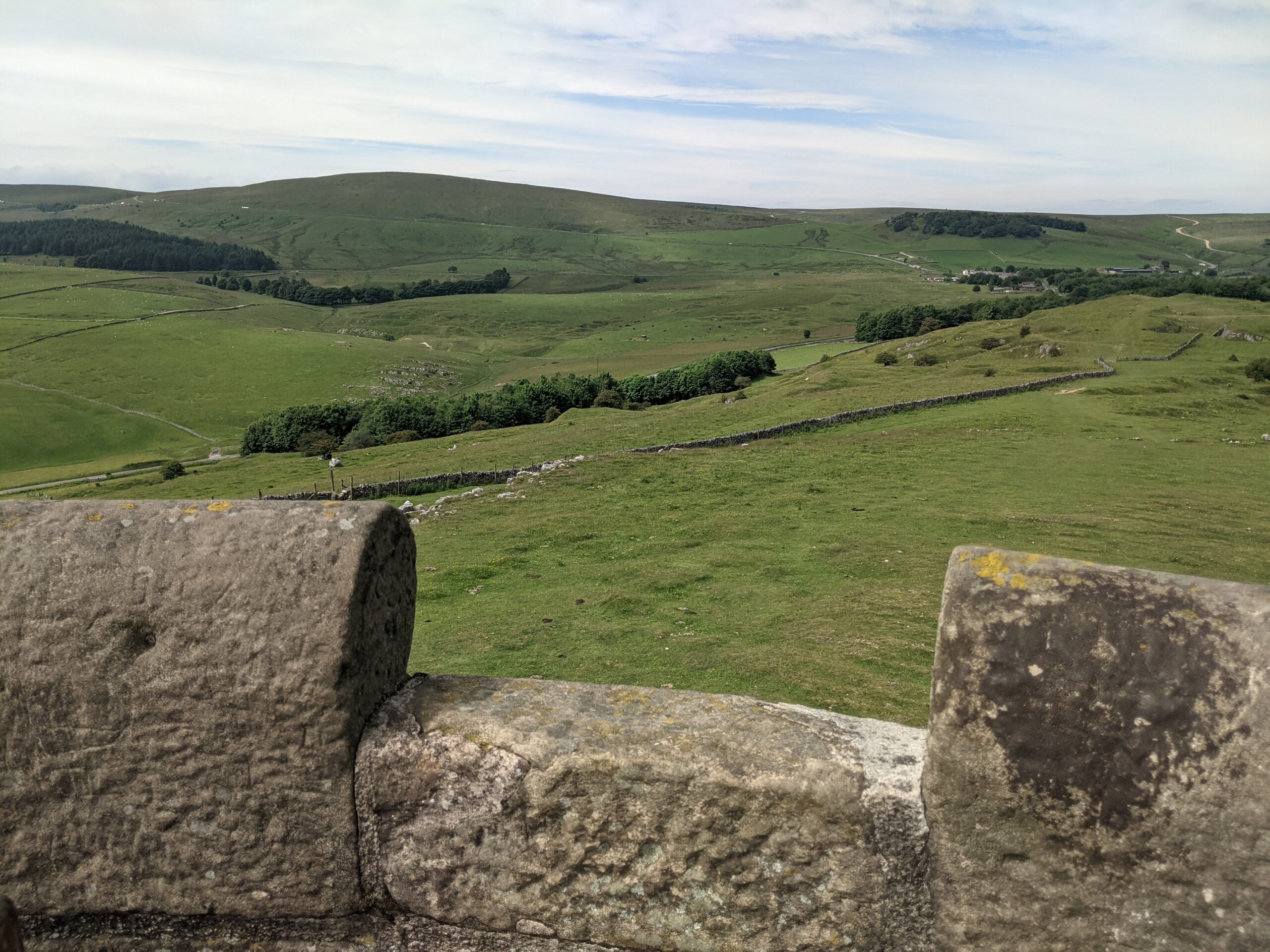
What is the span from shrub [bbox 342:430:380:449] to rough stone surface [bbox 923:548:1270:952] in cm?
7314

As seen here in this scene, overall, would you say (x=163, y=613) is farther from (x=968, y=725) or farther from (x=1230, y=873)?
(x=1230, y=873)

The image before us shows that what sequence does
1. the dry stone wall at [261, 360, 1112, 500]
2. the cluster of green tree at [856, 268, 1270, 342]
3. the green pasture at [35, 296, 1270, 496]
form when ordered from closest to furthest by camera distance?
the dry stone wall at [261, 360, 1112, 500] < the green pasture at [35, 296, 1270, 496] < the cluster of green tree at [856, 268, 1270, 342]

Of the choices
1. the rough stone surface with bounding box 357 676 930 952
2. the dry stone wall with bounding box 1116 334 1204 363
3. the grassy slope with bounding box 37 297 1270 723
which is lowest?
the grassy slope with bounding box 37 297 1270 723

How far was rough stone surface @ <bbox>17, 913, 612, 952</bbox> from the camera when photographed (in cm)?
440

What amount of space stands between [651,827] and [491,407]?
74695mm

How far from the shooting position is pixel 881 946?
13.5 feet

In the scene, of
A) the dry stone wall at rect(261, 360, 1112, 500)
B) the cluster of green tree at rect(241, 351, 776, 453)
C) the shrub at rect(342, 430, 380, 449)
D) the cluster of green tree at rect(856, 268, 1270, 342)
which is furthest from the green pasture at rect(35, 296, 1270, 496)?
the cluster of green tree at rect(856, 268, 1270, 342)

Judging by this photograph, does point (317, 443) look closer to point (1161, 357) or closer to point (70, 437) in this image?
point (70, 437)

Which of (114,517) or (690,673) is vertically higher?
(114,517)

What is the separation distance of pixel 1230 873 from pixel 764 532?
2021cm

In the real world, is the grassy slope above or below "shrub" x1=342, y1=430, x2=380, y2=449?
above

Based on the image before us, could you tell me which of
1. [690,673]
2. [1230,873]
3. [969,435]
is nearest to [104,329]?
[969,435]

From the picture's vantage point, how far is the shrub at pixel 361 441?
74019mm

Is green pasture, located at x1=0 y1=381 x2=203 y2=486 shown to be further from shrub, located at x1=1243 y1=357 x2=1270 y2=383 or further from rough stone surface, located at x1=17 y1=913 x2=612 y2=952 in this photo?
shrub, located at x1=1243 y1=357 x2=1270 y2=383
